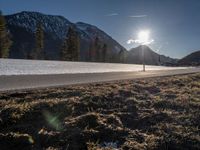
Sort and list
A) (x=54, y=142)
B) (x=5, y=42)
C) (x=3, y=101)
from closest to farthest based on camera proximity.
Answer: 1. (x=54, y=142)
2. (x=3, y=101)
3. (x=5, y=42)

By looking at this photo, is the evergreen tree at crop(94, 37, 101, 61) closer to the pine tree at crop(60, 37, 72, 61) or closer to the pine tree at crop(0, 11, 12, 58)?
the pine tree at crop(60, 37, 72, 61)

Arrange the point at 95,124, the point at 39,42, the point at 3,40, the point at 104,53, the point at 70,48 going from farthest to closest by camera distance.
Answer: the point at 104,53, the point at 39,42, the point at 70,48, the point at 3,40, the point at 95,124

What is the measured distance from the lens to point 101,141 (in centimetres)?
646

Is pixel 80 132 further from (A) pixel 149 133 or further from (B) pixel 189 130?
(B) pixel 189 130

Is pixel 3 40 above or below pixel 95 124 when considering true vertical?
above

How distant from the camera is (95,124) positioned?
7.32 m

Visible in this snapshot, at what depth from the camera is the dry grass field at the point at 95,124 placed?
616cm

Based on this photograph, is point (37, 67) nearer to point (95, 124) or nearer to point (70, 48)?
point (95, 124)

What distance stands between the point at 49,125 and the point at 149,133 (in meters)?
2.20

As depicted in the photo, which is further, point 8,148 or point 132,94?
point 132,94

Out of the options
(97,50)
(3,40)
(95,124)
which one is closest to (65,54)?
(3,40)

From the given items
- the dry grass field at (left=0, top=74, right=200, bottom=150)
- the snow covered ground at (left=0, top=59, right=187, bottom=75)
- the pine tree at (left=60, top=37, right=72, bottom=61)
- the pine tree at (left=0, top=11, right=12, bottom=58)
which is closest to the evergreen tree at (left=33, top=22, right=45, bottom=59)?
the pine tree at (left=60, top=37, right=72, bottom=61)

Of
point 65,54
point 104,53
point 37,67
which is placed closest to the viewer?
point 37,67

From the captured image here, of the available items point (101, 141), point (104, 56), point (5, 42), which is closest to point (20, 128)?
point (101, 141)
